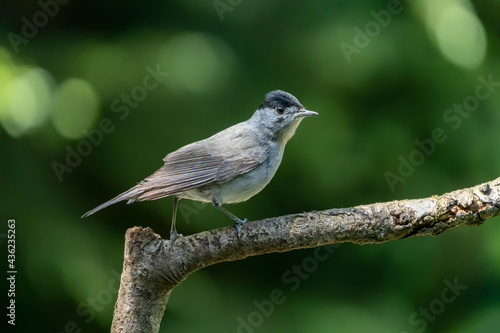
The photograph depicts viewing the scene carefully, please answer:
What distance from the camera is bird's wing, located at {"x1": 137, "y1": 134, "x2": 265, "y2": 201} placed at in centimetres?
274

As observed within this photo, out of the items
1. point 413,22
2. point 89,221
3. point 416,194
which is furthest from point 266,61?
point 89,221

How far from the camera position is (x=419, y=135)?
4.54m

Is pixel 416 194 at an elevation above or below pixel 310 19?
below

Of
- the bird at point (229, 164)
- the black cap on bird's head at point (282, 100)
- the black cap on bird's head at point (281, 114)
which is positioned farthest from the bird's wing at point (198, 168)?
the black cap on bird's head at point (282, 100)

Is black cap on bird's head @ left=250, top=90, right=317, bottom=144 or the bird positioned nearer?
the bird

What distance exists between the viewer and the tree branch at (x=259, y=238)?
263cm

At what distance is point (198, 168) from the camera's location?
2902 millimetres

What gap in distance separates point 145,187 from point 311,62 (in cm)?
236

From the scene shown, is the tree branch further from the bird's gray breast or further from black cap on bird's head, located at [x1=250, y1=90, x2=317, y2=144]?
black cap on bird's head, located at [x1=250, y1=90, x2=317, y2=144]

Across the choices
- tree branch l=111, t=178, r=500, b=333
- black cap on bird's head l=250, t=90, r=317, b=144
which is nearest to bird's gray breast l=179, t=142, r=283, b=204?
black cap on bird's head l=250, t=90, r=317, b=144

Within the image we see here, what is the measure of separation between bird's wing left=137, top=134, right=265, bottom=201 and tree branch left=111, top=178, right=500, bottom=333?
0.25 m

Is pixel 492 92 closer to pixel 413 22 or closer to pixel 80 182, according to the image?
pixel 413 22

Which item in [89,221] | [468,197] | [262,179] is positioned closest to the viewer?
[468,197]

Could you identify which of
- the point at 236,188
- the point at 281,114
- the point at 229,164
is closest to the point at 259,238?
the point at 236,188
